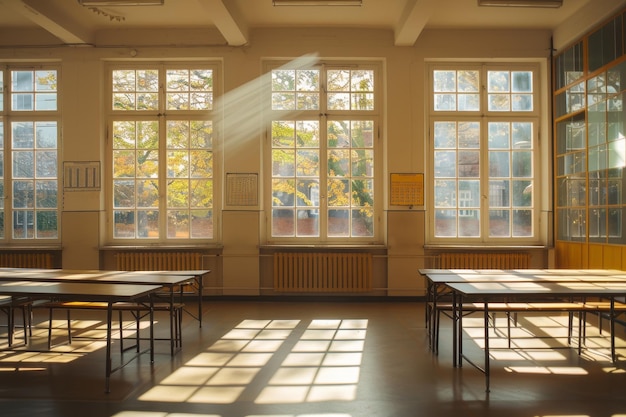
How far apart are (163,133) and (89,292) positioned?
459cm

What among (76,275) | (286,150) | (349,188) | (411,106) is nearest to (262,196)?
(286,150)

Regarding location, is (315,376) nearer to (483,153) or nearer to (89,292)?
(89,292)

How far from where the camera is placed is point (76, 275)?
5.33m

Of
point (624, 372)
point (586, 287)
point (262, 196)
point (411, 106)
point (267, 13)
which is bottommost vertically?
point (624, 372)

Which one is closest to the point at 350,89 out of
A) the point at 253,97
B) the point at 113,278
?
the point at 253,97

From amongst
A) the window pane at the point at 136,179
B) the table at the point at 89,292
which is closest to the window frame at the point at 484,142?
the window pane at the point at 136,179

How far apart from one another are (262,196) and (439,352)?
404 centimetres

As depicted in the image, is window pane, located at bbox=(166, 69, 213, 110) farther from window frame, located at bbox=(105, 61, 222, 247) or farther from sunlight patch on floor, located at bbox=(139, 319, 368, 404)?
sunlight patch on floor, located at bbox=(139, 319, 368, 404)

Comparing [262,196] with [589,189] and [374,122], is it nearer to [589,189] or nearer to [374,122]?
[374,122]

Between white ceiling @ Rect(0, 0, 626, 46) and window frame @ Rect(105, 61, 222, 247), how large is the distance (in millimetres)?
562

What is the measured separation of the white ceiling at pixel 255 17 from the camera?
6930mm

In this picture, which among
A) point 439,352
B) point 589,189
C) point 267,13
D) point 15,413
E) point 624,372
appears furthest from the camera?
point 267,13

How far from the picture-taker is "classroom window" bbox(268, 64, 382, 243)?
26.7 feet

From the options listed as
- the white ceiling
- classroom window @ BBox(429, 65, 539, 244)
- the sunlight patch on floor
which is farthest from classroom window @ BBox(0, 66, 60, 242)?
classroom window @ BBox(429, 65, 539, 244)
